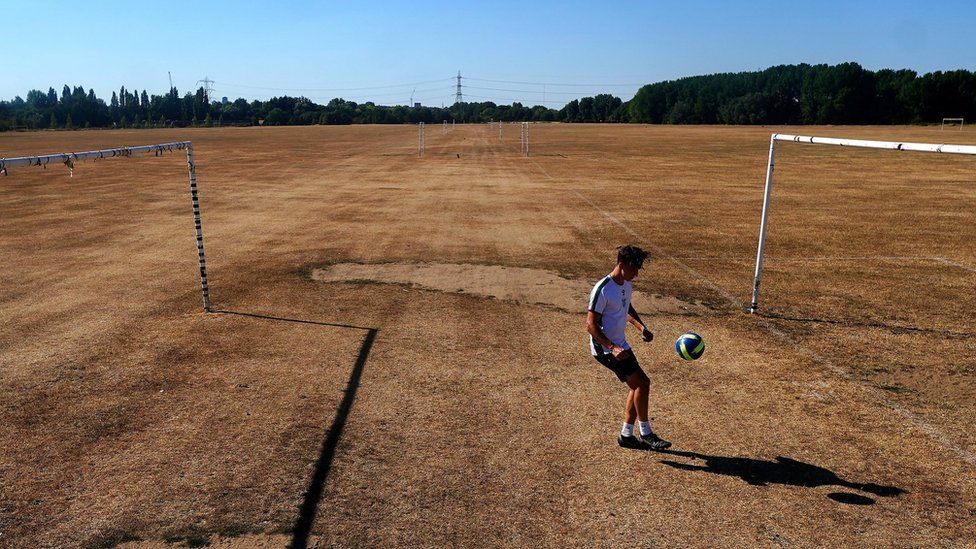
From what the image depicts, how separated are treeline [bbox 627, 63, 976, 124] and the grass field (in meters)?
131

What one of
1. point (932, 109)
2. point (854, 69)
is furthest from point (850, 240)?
point (854, 69)

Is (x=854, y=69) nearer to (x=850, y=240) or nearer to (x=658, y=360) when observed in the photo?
(x=850, y=240)

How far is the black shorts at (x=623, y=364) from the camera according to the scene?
7.07 metres

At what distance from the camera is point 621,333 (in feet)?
23.8

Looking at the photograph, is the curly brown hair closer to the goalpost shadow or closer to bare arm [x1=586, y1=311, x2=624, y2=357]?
bare arm [x1=586, y1=311, x2=624, y2=357]

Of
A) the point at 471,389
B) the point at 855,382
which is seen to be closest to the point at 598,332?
the point at 471,389

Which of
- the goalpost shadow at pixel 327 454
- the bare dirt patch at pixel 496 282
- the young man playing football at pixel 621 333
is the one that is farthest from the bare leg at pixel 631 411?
the bare dirt patch at pixel 496 282

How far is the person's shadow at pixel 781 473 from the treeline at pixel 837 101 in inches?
5778

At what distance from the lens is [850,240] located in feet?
62.8

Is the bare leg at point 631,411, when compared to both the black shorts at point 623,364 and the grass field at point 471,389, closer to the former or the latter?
the black shorts at point 623,364

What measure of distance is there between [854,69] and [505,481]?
7115 inches

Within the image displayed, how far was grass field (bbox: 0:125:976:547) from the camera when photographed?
20.4 ft

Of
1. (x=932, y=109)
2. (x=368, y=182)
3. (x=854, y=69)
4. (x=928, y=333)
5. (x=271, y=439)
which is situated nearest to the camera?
(x=271, y=439)

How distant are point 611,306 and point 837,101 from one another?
167597 millimetres
